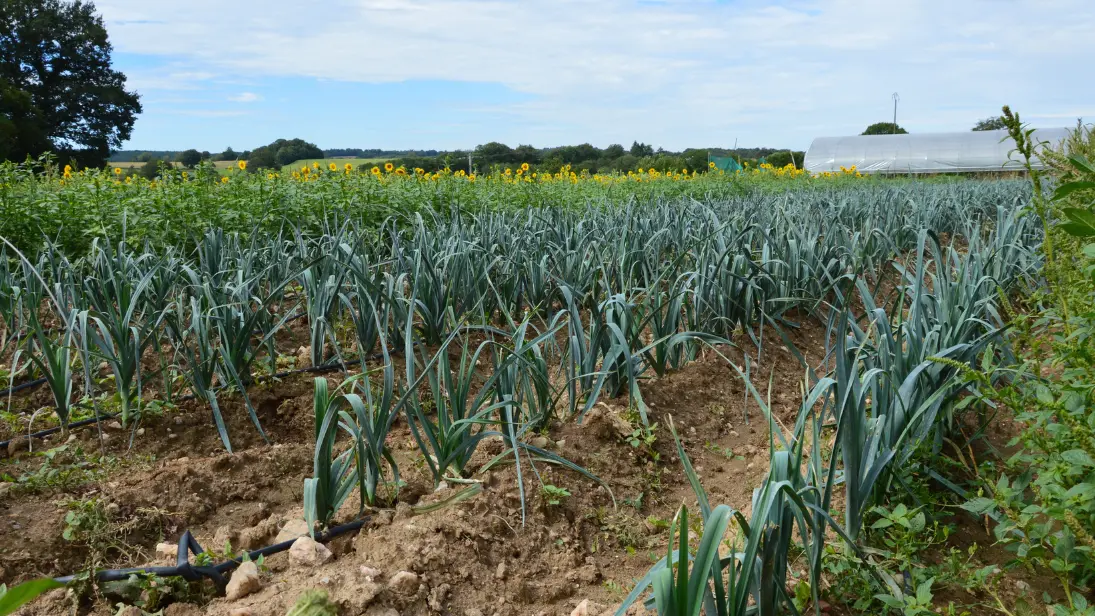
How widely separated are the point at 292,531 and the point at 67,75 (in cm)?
3015

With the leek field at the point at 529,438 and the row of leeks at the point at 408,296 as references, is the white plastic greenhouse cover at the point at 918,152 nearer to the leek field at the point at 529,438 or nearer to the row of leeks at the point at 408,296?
the row of leeks at the point at 408,296

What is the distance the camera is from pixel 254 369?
114 inches

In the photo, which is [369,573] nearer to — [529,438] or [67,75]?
[529,438]

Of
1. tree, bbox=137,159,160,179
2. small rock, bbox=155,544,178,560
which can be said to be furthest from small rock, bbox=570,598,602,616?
tree, bbox=137,159,160,179

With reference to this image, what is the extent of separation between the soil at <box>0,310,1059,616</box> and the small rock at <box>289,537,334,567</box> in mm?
24

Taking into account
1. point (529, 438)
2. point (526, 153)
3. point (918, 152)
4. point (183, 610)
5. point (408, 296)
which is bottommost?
point (183, 610)

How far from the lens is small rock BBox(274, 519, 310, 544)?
188 centimetres

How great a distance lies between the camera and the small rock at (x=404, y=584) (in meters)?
1.60

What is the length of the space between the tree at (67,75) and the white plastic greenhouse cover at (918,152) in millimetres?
22891

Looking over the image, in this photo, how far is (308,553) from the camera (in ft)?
5.73

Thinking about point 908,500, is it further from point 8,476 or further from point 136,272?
point 136,272

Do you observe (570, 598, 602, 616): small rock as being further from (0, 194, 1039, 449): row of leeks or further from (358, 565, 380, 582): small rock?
(0, 194, 1039, 449): row of leeks

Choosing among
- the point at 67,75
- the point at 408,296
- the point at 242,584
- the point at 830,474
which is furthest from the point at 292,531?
the point at 67,75

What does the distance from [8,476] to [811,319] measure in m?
3.31
